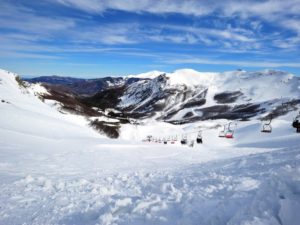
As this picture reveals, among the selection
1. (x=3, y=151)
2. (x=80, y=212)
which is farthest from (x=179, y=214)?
(x=3, y=151)

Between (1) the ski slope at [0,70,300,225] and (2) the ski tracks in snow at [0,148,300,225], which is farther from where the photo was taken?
(1) the ski slope at [0,70,300,225]

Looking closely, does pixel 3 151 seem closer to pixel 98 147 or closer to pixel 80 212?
pixel 98 147

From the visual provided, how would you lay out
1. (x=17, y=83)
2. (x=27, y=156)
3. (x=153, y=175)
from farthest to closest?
(x=17, y=83)
(x=27, y=156)
(x=153, y=175)

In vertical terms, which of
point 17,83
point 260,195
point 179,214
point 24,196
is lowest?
point 24,196

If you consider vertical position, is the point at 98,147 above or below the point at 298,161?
below

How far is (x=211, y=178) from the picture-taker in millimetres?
12977

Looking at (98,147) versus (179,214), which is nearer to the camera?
(179,214)

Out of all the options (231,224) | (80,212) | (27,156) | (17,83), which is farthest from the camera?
(17,83)

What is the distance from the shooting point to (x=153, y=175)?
16.0 metres

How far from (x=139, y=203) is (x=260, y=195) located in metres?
3.91

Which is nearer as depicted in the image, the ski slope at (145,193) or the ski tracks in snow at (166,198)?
the ski tracks in snow at (166,198)

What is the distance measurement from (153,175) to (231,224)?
27.8 ft

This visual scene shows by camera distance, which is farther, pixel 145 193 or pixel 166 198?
pixel 145 193

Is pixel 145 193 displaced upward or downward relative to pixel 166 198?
downward
